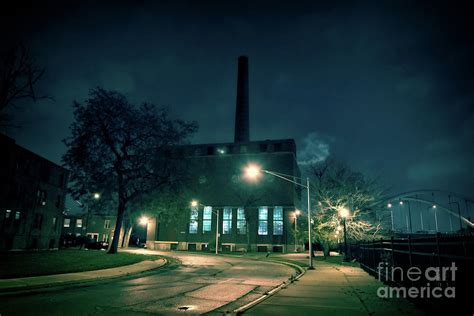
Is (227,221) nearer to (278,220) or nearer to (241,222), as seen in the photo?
(241,222)

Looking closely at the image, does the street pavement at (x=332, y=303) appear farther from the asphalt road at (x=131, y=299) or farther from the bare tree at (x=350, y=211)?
the bare tree at (x=350, y=211)

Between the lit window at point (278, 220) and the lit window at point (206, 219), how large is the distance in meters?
13.3

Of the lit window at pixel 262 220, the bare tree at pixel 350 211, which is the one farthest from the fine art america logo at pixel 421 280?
the lit window at pixel 262 220

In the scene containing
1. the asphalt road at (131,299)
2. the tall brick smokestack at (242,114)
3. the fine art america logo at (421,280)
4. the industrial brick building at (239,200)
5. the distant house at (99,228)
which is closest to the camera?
the fine art america logo at (421,280)

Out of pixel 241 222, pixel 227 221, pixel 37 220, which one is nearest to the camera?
pixel 37 220

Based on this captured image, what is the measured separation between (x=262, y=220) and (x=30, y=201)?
38.2 meters

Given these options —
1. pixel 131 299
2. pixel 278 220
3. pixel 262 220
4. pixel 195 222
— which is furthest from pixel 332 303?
pixel 195 222

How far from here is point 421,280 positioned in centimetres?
806

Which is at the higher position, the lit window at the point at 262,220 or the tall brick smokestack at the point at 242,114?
the tall brick smokestack at the point at 242,114

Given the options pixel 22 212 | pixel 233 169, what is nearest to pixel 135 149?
pixel 22 212

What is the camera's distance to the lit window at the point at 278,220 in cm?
5809

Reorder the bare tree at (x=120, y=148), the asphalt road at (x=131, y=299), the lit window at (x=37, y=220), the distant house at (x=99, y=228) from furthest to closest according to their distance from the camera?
1. the distant house at (x=99, y=228)
2. the lit window at (x=37, y=220)
3. the bare tree at (x=120, y=148)
4. the asphalt road at (x=131, y=299)

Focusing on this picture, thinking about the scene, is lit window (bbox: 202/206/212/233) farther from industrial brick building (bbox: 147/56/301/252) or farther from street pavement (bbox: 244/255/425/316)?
street pavement (bbox: 244/255/425/316)

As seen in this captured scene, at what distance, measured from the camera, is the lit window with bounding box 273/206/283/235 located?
58094 mm
